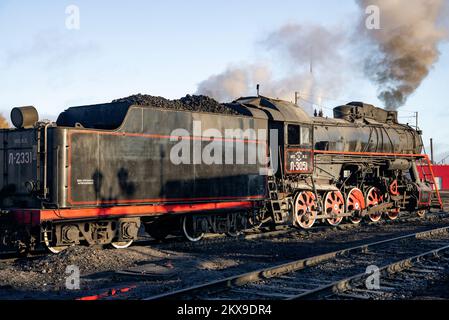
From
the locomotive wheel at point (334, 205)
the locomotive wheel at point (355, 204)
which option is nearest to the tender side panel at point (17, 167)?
the locomotive wheel at point (334, 205)

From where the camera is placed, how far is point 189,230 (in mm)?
13539

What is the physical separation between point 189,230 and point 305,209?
14.4 feet

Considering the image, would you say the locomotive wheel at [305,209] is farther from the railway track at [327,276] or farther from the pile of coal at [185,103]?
the railway track at [327,276]

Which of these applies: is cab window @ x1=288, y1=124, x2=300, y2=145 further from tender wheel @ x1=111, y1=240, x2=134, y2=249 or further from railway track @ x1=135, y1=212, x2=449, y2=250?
tender wheel @ x1=111, y1=240, x2=134, y2=249

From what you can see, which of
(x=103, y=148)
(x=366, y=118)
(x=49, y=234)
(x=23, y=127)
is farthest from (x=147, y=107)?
(x=366, y=118)

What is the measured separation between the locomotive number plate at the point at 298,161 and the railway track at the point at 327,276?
390cm

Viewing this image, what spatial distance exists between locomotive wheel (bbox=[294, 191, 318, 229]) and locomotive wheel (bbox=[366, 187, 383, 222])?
331 cm

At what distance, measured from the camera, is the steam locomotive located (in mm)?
10664

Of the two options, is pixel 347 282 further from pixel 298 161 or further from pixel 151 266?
pixel 298 161

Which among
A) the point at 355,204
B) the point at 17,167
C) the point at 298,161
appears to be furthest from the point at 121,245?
the point at 355,204

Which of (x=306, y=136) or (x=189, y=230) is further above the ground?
(x=306, y=136)

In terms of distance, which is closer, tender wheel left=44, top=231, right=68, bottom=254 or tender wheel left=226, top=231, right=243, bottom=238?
tender wheel left=44, top=231, right=68, bottom=254

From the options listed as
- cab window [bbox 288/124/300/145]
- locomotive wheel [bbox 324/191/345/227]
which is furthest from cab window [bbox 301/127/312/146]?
locomotive wheel [bbox 324/191/345/227]
